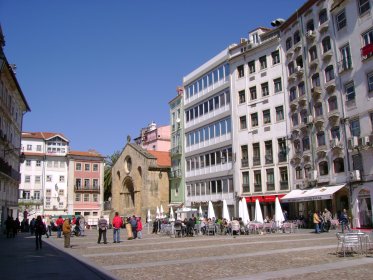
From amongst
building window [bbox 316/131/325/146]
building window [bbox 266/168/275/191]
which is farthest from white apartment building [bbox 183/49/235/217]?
building window [bbox 316/131/325/146]

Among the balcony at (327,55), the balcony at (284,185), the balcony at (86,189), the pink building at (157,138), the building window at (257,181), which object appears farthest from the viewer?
the pink building at (157,138)

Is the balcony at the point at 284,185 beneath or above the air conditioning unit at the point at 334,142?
beneath

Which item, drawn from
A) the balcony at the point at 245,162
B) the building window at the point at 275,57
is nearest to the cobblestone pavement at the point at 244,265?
the balcony at the point at 245,162

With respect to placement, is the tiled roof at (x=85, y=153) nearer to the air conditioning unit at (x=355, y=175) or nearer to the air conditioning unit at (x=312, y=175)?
the air conditioning unit at (x=312, y=175)

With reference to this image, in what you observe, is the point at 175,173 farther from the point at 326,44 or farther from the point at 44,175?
the point at 326,44

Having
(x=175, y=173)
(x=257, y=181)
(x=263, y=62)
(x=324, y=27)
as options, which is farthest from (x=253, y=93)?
(x=175, y=173)

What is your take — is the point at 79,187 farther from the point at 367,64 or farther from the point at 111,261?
the point at 111,261

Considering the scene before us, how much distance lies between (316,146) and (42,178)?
167ft

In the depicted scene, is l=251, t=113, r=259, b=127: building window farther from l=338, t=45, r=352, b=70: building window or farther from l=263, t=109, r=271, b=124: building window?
l=338, t=45, r=352, b=70: building window

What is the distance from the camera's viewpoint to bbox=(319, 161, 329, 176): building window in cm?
3553

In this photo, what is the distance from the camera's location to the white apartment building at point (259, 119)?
40.8 metres

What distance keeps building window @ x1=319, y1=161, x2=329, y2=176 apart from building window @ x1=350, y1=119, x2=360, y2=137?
3932 millimetres

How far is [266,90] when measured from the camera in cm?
4303

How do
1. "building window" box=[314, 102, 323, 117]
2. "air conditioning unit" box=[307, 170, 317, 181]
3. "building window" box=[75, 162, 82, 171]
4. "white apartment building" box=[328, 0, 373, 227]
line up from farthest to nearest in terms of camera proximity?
"building window" box=[75, 162, 82, 171]
"building window" box=[314, 102, 323, 117]
"air conditioning unit" box=[307, 170, 317, 181]
"white apartment building" box=[328, 0, 373, 227]
